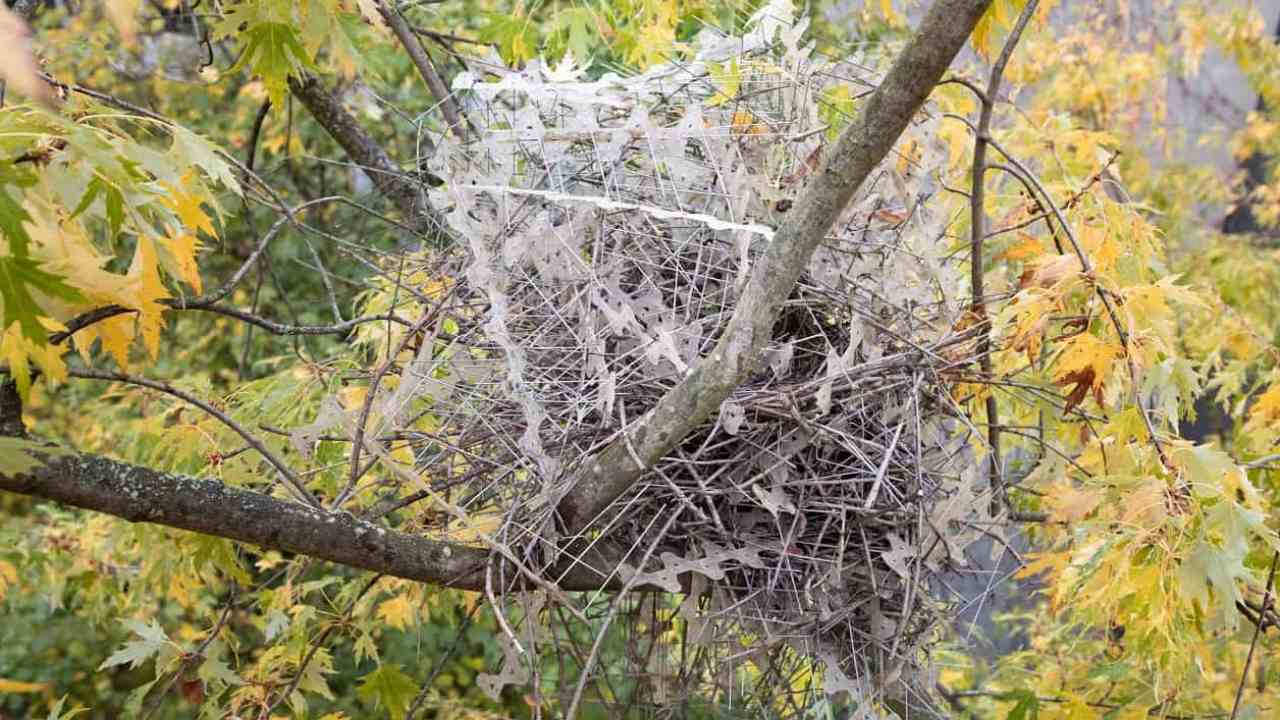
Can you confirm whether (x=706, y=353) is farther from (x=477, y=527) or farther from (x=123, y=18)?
(x=123, y=18)

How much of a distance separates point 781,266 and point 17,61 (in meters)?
0.80

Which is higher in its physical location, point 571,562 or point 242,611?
point 571,562

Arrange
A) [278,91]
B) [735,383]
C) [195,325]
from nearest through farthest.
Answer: [735,383]
[278,91]
[195,325]

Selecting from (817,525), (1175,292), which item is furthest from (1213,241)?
(817,525)

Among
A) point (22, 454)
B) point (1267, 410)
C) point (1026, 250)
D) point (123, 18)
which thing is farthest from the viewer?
point (1267, 410)

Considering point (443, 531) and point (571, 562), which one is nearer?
point (571, 562)

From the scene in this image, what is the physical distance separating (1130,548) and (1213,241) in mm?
4202

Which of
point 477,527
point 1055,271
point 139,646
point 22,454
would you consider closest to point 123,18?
point 22,454

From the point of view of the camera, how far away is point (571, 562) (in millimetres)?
1638

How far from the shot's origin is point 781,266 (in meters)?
1.39

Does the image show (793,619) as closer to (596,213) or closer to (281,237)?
(596,213)

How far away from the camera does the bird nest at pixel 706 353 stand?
5.17ft

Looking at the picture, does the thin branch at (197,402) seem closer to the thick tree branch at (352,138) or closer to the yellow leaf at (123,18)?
the yellow leaf at (123,18)

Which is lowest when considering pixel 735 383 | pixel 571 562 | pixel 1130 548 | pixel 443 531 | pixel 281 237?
pixel 281 237
